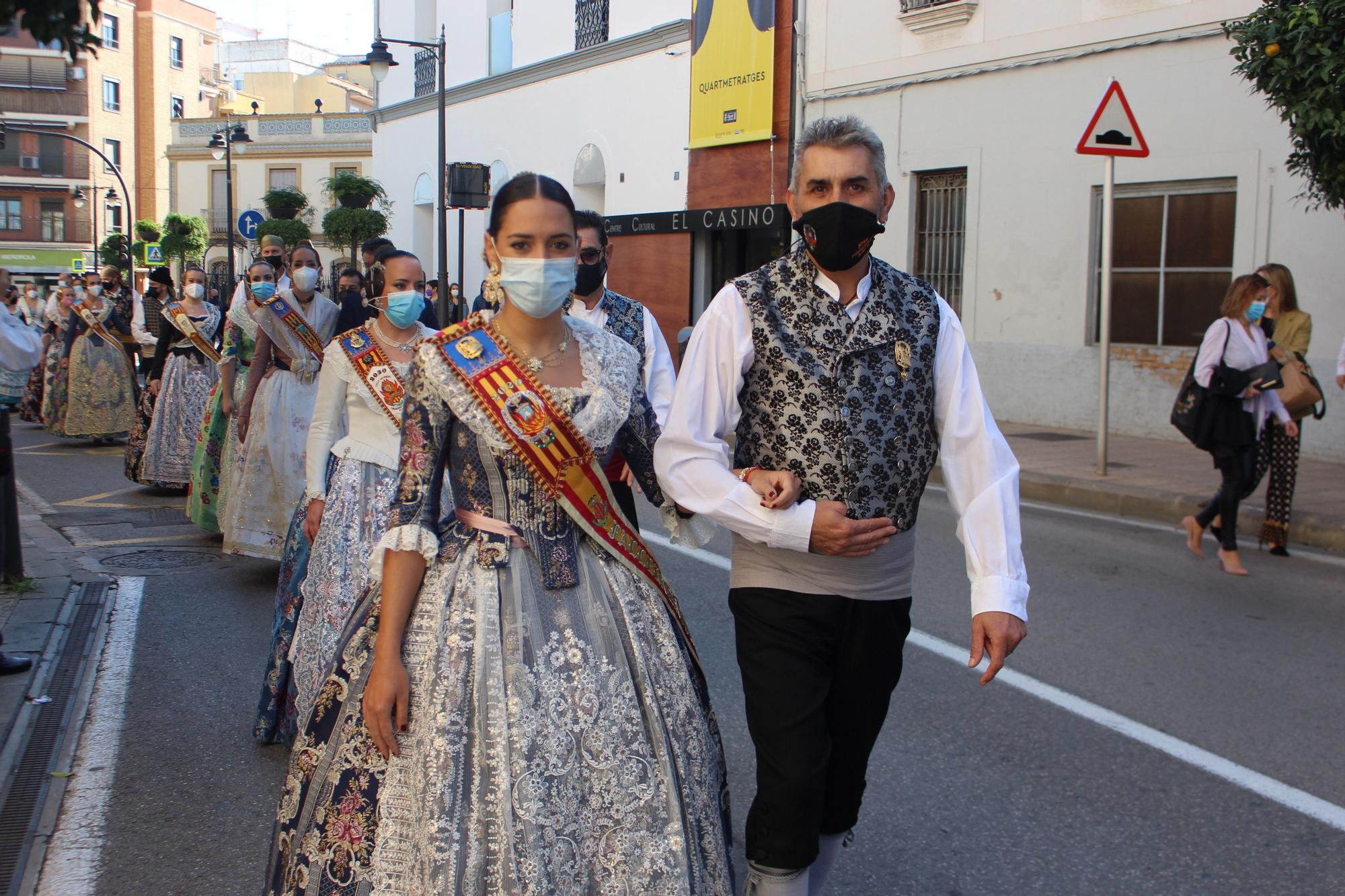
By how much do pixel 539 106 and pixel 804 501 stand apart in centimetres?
2407

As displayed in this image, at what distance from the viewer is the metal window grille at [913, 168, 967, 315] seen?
633 inches

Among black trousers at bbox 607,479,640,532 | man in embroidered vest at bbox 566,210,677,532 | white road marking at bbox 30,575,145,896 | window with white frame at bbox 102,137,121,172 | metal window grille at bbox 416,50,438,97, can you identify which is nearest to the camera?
white road marking at bbox 30,575,145,896

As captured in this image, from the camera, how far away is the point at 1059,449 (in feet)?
41.0

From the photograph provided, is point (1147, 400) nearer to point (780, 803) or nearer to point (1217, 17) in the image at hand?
point (1217, 17)

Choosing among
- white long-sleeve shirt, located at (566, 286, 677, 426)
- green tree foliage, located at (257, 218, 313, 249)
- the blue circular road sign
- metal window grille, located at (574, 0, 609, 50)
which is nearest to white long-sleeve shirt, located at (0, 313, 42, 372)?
white long-sleeve shirt, located at (566, 286, 677, 426)

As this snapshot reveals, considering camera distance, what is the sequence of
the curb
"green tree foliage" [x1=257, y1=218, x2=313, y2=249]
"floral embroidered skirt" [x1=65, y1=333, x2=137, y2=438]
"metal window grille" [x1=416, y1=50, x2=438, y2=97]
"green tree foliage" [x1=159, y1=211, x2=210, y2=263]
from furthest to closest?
"green tree foliage" [x1=159, y1=211, x2=210, y2=263]
"green tree foliage" [x1=257, y1=218, x2=313, y2=249]
"metal window grille" [x1=416, y1=50, x2=438, y2=97]
"floral embroidered skirt" [x1=65, y1=333, x2=137, y2=438]
the curb

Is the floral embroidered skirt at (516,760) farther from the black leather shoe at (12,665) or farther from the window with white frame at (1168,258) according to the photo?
the window with white frame at (1168,258)

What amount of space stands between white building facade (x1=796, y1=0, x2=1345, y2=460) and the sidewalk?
1.12m

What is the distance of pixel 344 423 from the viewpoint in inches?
195

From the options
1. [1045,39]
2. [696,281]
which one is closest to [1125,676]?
[1045,39]

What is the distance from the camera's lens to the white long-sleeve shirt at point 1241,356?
7.72m

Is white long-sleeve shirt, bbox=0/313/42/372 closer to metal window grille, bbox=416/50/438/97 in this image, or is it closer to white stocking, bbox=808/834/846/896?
white stocking, bbox=808/834/846/896

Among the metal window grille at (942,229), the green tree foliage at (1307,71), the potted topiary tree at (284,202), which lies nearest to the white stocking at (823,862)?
the green tree foliage at (1307,71)

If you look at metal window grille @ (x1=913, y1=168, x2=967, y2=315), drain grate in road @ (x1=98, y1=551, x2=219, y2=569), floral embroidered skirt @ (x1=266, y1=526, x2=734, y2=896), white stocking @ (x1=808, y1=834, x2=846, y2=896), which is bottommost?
drain grate in road @ (x1=98, y1=551, x2=219, y2=569)
